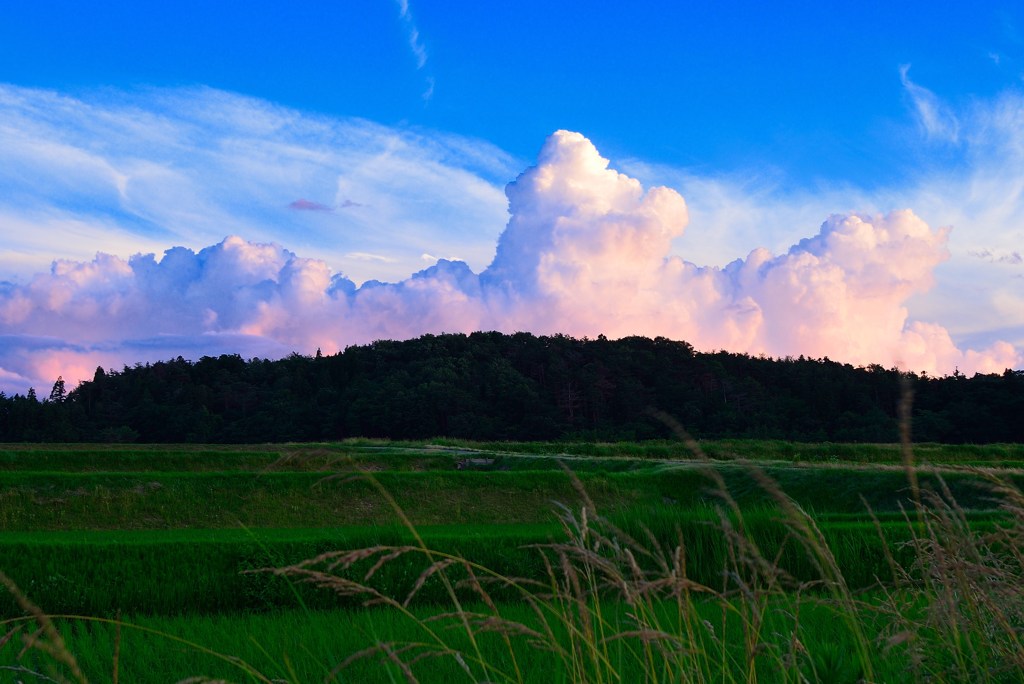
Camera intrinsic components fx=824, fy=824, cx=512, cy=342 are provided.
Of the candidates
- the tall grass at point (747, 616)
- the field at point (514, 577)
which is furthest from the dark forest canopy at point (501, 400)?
the tall grass at point (747, 616)

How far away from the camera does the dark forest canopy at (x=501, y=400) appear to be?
6234 centimetres

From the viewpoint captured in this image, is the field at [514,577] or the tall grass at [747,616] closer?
the tall grass at [747,616]

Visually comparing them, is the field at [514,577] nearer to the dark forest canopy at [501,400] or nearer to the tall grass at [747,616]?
the tall grass at [747,616]

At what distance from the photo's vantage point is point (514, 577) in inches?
166

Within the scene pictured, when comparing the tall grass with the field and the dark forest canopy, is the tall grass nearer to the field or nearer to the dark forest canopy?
the field

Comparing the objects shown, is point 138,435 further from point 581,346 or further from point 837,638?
point 837,638

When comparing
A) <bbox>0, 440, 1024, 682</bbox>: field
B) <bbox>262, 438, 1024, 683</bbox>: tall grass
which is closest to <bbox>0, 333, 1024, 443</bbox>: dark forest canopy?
<bbox>0, 440, 1024, 682</bbox>: field

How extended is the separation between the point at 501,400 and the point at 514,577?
67469 millimetres

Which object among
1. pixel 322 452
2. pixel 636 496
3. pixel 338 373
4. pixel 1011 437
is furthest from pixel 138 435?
pixel 322 452

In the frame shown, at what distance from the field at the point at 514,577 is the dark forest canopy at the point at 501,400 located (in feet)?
119

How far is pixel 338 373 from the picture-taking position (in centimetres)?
7588

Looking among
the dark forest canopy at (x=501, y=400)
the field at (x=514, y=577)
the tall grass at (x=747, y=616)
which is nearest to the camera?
the tall grass at (x=747, y=616)

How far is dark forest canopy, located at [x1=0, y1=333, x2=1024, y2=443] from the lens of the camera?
205 ft

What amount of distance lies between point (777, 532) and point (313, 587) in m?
6.25
